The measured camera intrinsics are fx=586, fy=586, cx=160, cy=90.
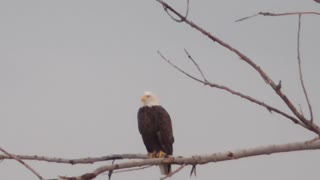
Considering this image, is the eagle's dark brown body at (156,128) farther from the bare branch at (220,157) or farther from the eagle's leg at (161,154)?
the bare branch at (220,157)

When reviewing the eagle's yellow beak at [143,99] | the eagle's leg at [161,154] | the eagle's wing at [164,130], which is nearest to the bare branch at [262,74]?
the eagle's leg at [161,154]

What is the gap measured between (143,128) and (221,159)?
7.58 metres

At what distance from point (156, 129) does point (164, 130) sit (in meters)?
0.15

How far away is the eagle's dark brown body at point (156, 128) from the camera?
10844 millimetres

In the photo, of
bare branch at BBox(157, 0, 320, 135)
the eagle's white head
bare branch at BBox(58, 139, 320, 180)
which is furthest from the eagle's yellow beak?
bare branch at BBox(157, 0, 320, 135)

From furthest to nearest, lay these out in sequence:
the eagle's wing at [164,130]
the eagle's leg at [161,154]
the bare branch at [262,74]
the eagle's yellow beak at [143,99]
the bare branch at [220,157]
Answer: the eagle's yellow beak at [143,99], the eagle's wing at [164,130], the eagle's leg at [161,154], the bare branch at [220,157], the bare branch at [262,74]

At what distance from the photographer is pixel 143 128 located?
10930 millimetres

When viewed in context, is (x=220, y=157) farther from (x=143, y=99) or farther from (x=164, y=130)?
(x=143, y=99)

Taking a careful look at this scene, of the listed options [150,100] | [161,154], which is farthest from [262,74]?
[150,100]

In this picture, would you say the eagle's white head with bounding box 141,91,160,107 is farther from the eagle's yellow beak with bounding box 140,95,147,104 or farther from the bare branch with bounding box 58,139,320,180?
the bare branch with bounding box 58,139,320,180

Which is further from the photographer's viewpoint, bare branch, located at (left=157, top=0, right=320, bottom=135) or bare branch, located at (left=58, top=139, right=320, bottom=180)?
bare branch, located at (left=58, top=139, right=320, bottom=180)

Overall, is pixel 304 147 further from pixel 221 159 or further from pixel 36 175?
pixel 36 175

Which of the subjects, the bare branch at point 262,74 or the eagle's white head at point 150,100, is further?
the eagle's white head at point 150,100

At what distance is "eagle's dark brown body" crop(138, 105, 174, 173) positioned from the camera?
1084 centimetres
